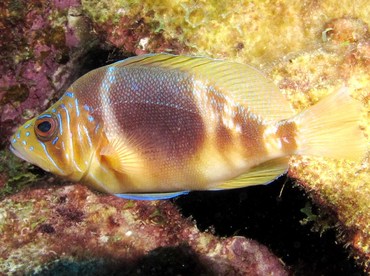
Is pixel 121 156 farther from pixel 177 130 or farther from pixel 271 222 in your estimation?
pixel 271 222

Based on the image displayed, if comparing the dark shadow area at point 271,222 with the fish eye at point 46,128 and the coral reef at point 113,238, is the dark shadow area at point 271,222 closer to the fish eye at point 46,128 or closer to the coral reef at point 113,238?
the coral reef at point 113,238

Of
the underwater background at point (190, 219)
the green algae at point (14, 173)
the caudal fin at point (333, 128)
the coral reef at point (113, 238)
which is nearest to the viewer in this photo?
the caudal fin at point (333, 128)

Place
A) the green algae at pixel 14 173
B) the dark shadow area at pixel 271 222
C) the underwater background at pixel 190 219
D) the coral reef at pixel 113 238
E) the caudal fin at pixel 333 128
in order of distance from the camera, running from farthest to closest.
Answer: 1. the green algae at pixel 14 173
2. the dark shadow area at pixel 271 222
3. the coral reef at pixel 113 238
4. the underwater background at pixel 190 219
5. the caudal fin at pixel 333 128

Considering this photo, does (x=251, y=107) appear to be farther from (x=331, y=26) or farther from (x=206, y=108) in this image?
(x=331, y=26)

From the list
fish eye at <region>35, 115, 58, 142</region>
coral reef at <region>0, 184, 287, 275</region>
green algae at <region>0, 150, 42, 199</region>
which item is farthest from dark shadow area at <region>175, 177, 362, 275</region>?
fish eye at <region>35, 115, 58, 142</region>

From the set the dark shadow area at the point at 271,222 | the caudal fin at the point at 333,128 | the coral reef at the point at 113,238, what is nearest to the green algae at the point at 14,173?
the coral reef at the point at 113,238

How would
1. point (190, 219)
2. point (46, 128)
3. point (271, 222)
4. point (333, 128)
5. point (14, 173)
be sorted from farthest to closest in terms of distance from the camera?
1. point (271, 222)
2. point (14, 173)
3. point (190, 219)
4. point (46, 128)
5. point (333, 128)

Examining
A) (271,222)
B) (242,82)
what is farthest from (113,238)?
(271,222)

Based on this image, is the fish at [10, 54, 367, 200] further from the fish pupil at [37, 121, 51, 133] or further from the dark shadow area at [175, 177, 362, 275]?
the dark shadow area at [175, 177, 362, 275]
